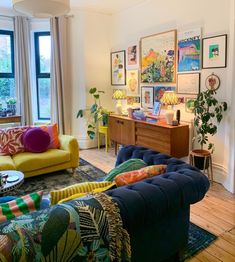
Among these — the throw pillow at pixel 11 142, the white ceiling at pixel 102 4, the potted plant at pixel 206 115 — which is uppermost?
A: the white ceiling at pixel 102 4

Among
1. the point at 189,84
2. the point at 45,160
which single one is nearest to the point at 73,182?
the point at 45,160

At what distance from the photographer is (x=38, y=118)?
5.83m

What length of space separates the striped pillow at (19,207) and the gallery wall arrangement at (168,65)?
287 centimetres

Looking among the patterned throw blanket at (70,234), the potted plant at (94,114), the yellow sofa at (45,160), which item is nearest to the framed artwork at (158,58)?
the potted plant at (94,114)

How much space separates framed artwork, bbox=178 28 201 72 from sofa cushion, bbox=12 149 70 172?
2.23 m

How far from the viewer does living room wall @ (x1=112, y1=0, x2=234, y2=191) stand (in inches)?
→ 126

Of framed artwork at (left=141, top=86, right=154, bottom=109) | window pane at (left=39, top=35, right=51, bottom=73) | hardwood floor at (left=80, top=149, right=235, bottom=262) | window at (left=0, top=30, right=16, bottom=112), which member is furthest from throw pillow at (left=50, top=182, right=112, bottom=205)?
window pane at (left=39, top=35, right=51, bottom=73)

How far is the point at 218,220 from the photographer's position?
2.60 meters

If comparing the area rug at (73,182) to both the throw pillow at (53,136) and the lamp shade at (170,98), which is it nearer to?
the throw pillow at (53,136)

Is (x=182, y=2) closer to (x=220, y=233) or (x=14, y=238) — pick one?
(x=220, y=233)

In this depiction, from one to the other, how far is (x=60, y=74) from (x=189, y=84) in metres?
2.78

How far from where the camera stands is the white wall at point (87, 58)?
5.29 metres

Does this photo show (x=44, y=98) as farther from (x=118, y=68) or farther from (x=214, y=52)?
(x=214, y=52)

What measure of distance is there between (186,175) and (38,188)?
232 centimetres
